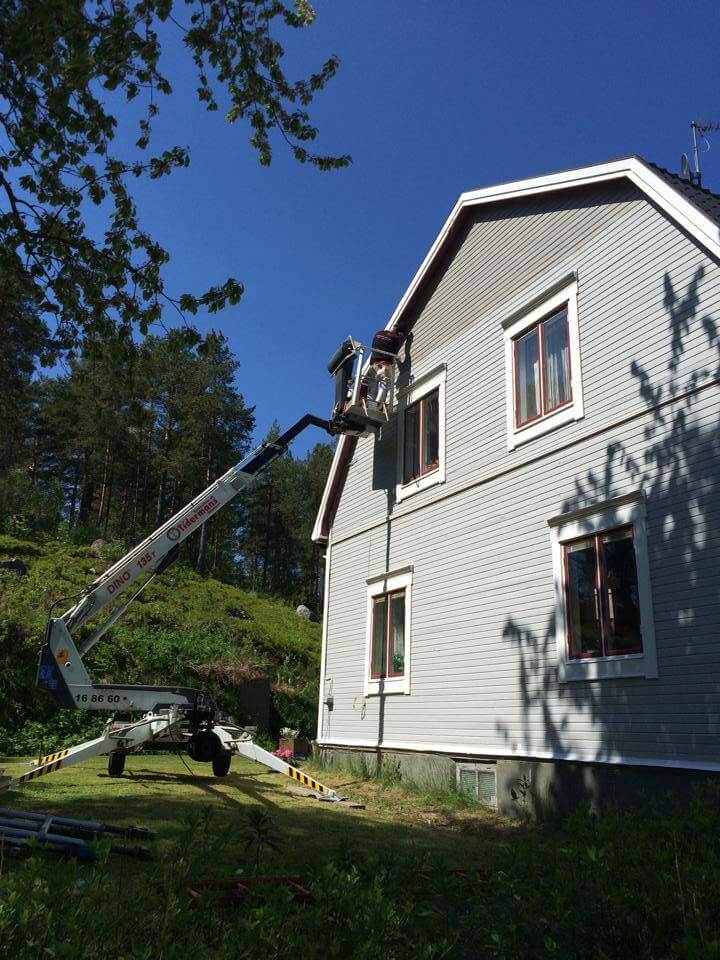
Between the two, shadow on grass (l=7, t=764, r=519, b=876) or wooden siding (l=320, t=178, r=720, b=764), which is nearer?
shadow on grass (l=7, t=764, r=519, b=876)

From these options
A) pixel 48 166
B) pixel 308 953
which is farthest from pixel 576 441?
pixel 308 953

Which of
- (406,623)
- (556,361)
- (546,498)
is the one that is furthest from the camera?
(406,623)

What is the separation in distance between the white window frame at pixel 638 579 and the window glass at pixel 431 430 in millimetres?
3754

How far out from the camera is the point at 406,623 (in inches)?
523

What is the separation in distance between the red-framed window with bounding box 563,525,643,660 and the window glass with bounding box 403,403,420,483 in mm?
4672

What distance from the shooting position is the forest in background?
121 feet

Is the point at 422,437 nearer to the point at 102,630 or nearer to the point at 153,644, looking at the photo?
the point at 102,630

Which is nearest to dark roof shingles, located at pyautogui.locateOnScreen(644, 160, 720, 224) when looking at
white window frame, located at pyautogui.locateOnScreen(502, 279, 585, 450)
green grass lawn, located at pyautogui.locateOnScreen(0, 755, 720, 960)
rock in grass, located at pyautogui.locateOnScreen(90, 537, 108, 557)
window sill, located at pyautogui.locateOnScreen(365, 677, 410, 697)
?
white window frame, located at pyautogui.locateOnScreen(502, 279, 585, 450)

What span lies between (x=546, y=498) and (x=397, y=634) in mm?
4639

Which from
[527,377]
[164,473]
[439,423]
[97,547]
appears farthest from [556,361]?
[164,473]

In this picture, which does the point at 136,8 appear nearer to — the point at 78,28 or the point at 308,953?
the point at 78,28

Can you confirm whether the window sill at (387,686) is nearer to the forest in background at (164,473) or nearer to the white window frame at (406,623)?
the white window frame at (406,623)

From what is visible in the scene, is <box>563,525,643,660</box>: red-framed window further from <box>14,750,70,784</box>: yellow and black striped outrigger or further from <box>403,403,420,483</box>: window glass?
<box>14,750,70,784</box>: yellow and black striped outrigger

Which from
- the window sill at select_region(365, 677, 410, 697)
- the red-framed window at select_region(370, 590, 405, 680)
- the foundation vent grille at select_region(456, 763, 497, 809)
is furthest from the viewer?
the red-framed window at select_region(370, 590, 405, 680)
